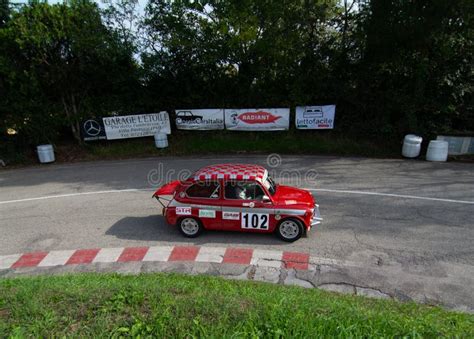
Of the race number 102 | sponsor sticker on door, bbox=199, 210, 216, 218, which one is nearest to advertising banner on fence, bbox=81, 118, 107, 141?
sponsor sticker on door, bbox=199, 210, 216, 218

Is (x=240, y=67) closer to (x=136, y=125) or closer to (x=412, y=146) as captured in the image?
(x=136, y=125)

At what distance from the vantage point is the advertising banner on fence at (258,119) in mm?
16156

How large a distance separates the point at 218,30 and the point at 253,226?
37.0ft

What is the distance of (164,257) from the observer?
6949 mm

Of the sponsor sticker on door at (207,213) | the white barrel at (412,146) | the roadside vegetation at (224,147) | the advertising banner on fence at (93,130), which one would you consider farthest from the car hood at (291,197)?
the advertising banner on fence at (93,130)

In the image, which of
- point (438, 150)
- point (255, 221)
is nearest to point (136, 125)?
point (255, 221)

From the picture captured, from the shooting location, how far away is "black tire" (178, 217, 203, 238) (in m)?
7.62

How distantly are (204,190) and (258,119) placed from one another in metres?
9.55

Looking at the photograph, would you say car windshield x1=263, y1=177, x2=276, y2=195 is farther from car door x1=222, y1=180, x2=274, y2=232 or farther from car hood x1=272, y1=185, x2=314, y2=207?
car door x1=222, y1=180, x2=274, y2=232

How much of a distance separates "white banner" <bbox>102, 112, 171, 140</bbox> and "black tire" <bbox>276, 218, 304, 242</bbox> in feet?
37.0

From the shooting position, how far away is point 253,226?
737cm

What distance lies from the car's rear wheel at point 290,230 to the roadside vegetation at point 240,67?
8.53 m

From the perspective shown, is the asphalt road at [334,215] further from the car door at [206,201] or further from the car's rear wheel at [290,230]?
the car door at [206,201]

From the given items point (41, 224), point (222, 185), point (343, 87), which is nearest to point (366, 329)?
point (222, 185)
